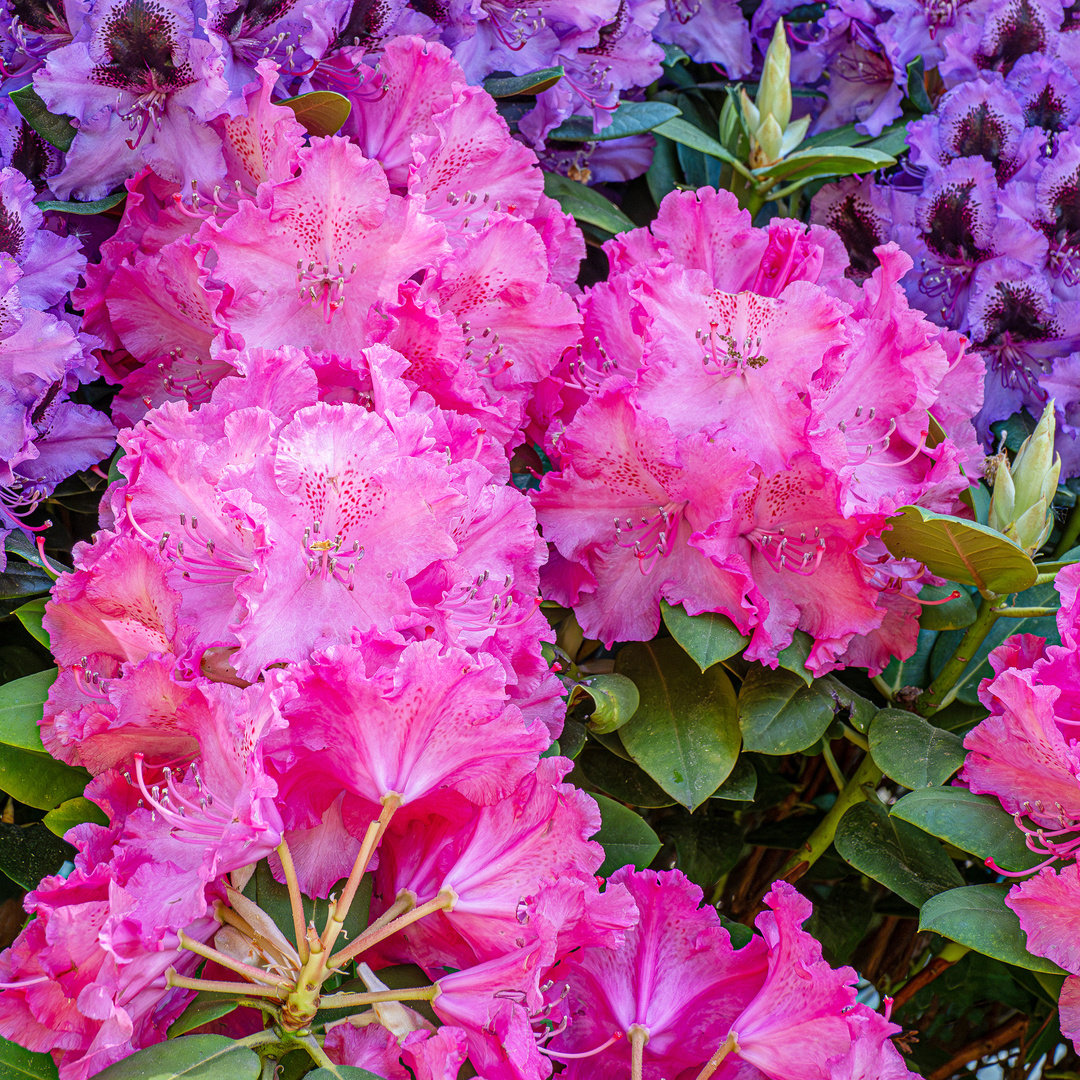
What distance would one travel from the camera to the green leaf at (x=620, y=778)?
3.58ft

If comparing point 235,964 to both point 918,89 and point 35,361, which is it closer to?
point 35,361

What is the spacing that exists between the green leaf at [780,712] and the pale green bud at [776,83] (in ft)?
2.08

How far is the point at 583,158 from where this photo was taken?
1.37 meters

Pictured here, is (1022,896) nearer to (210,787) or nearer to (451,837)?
(451,837)

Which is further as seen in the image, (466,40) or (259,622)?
(466,40)

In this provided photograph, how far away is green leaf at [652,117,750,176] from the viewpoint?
1.31 m

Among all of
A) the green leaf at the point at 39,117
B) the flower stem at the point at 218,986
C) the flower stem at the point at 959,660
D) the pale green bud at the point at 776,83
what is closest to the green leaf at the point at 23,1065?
the flower stem at the point at 218,986

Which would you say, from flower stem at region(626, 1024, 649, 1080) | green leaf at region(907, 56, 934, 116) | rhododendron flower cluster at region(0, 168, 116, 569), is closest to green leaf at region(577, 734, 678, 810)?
flower stem at region(626, 1024, 649, 1080)

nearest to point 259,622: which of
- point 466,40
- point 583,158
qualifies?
point 466,40

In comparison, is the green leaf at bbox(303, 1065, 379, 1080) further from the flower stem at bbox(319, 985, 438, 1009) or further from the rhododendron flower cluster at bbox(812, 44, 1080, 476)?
the rhododendron flower cluster at bbox(812, 44, 1080, 476)

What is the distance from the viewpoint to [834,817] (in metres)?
1.19

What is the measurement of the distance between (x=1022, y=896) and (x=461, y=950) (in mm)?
427

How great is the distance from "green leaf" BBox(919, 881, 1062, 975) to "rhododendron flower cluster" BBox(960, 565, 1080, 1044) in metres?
0.01

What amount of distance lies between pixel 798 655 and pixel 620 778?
8.3 inches
